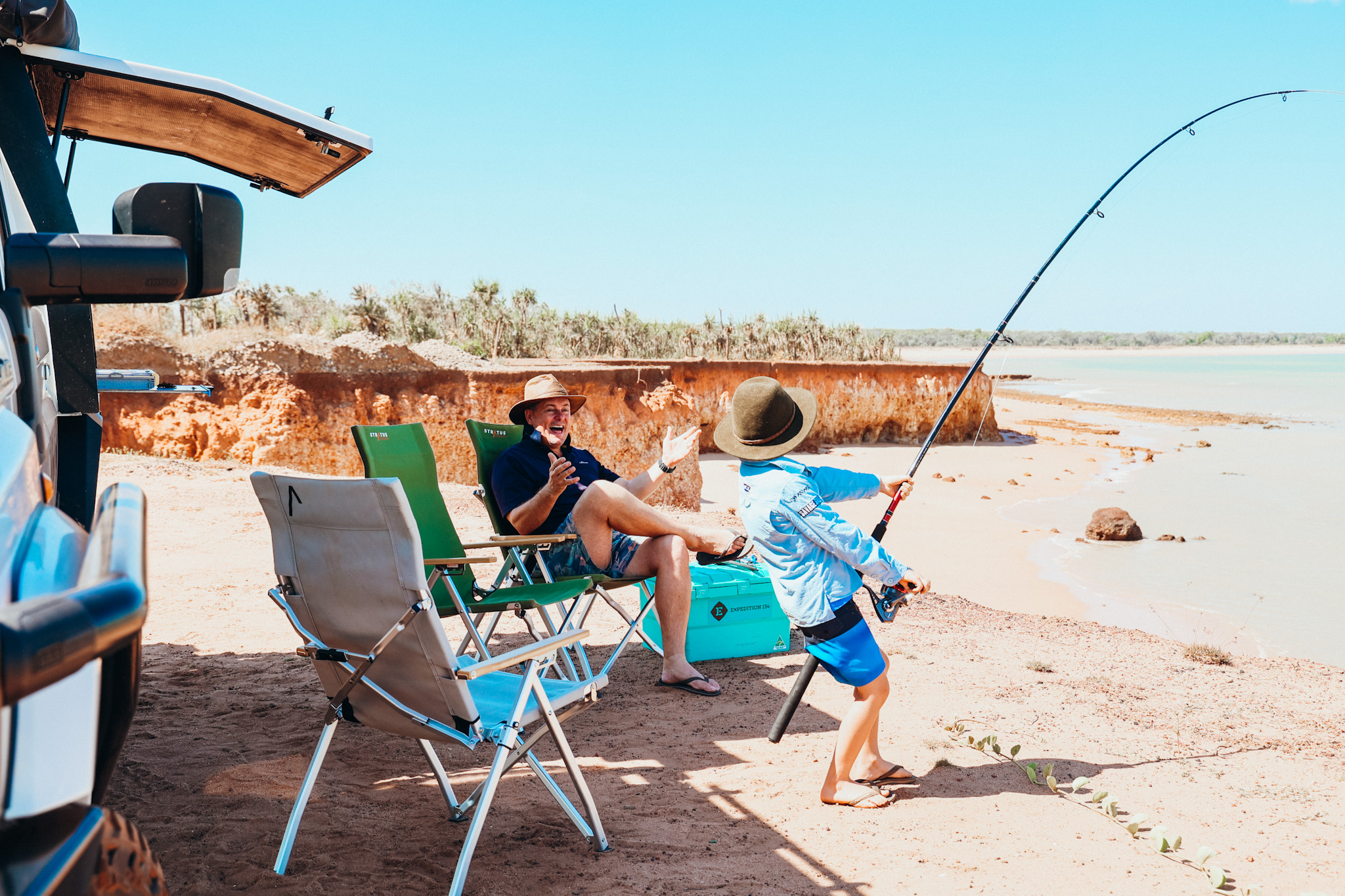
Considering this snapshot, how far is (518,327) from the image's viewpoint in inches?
828

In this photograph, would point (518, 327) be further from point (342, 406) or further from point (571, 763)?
point (571, 763)

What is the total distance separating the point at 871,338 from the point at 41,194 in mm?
25353

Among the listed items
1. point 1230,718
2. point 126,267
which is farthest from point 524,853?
point 1230,718

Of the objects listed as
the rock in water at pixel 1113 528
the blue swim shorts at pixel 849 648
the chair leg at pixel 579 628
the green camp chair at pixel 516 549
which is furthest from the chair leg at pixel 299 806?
the rock in water at pixel 1113 528

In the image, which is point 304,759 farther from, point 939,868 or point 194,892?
point 939,868

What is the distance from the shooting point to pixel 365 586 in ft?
8.92

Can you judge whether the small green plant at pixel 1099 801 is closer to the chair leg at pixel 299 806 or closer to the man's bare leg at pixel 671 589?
the man's bare leg at pixel 671 589

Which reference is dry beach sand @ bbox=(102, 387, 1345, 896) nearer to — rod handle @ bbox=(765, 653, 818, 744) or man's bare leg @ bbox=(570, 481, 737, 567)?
rod handle @ bbox=(765, 653, 818, 744)

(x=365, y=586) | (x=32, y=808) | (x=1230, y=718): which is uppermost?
(x=32, y=808)

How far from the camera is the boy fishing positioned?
3203 millimetres

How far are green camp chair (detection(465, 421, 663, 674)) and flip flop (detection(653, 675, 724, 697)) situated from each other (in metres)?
0.20

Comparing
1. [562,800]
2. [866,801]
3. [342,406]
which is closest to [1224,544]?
[866,801]

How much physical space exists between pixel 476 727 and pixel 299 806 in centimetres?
57

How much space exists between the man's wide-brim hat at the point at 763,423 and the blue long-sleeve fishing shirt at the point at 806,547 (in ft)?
0.27
